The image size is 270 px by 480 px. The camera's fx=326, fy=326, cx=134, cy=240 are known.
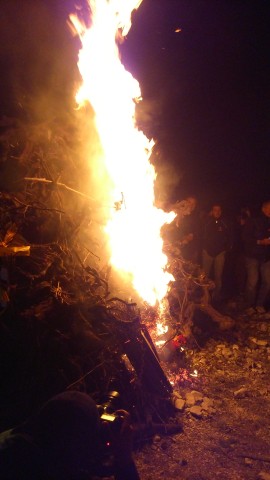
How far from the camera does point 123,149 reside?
20.2 feet

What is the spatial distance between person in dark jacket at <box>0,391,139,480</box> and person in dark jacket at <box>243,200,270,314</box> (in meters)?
5.11

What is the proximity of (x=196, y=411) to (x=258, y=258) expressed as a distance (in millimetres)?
4051

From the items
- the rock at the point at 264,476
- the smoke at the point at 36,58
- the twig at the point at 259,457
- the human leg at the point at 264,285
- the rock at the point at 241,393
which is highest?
the smoke at the point at 36,58

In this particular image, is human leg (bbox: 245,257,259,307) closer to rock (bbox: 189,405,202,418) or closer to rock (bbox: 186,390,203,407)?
rock (bbox: 186,390,203,407)

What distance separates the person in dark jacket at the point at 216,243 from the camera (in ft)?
24.9

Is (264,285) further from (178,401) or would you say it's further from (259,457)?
(259,457)

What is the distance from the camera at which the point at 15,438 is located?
2562 mm

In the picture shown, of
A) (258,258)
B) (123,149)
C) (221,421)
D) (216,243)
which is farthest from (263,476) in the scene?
(123,149)

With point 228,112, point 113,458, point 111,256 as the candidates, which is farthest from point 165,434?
point 228,112

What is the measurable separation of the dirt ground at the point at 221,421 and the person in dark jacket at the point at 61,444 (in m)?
0.93

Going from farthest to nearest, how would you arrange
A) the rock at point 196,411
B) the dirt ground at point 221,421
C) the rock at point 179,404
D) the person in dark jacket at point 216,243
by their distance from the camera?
the person in dark jacket at point 216,243 < the rock at point 179,404 < the rock at point 196,411 < the dirt ground at point 221,421

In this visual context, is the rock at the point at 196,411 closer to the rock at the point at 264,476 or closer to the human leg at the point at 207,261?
the rock at the point at 264,476

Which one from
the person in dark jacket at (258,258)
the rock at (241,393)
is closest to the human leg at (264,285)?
the person in dark jacket at (258,258)

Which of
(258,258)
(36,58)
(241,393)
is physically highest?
(36,58)
